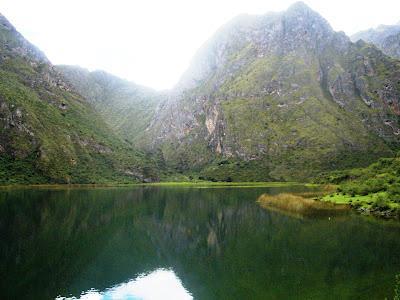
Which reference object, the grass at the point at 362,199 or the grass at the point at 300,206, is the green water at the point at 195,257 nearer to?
the grass at the point at 300,206

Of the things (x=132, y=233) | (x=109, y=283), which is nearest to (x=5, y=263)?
(x=109, y=283)

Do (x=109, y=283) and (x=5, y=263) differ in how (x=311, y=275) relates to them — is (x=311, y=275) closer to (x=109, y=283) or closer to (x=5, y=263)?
(x=109, y=283)

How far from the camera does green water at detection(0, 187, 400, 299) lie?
3384 cm

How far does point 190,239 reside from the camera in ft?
197

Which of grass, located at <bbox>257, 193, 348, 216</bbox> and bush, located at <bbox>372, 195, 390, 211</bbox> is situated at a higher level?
bush, located at <bbox>372, 195, 390, 211</bbox>

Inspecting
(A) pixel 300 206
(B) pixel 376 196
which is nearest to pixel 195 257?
(A) pixel 300 206

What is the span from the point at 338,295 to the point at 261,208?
61454 millimetres

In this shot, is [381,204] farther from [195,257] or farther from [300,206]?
[195,257]

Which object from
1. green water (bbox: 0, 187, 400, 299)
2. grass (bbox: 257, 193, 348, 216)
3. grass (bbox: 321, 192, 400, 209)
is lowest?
green water (bbox: 0, 187, 400, 299)

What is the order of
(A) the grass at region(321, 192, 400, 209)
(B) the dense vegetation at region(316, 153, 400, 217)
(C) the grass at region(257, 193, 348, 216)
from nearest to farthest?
1. (B) the dense vegetation at region(316, 153, 400, 217)
2. (A) the grass at region(321, 192, 400, 209)
3. (C) the grass at region(257, 193, 348, 216)

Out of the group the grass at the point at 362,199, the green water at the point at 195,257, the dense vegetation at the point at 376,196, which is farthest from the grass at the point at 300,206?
the green water at the point at 195,257

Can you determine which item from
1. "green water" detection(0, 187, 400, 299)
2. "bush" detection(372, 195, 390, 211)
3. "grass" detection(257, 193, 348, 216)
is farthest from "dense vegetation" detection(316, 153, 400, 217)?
"green water" detection(0, 187, 400, 299)

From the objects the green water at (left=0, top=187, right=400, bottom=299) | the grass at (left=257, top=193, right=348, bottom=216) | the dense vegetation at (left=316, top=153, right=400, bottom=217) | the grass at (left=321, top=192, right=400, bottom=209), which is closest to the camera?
the green water at (left=0, top=187, right=400, bottom=299)

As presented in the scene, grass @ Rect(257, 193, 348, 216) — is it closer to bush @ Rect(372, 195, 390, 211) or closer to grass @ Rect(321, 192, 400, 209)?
grass @ Rect(321, 192, 400, 209)
